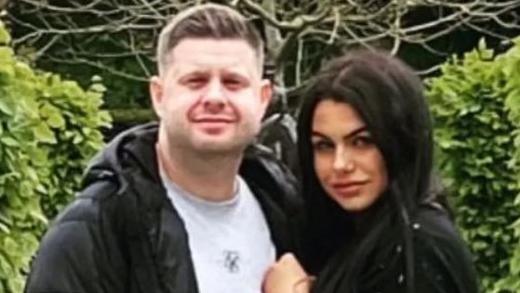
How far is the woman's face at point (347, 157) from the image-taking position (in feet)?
9.11

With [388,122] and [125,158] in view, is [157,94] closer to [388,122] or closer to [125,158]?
[125,158]

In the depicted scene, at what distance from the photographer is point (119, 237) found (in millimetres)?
2629

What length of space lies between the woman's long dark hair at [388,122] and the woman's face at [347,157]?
1cm

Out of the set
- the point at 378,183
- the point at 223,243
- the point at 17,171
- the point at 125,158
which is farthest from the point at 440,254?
the point at 17,171

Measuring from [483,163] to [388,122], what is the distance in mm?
4821

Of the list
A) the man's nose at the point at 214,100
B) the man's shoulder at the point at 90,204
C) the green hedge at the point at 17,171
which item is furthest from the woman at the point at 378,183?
the green hedge at the point at 17,171

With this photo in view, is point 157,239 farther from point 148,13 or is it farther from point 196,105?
point 148,13

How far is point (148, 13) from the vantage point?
38.1 feet

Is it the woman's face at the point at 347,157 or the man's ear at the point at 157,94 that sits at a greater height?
the man's ear at the point at 157,94

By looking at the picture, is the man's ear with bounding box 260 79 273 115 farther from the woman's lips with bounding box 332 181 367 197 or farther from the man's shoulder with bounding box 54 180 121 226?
the man's shoulder with bounding box 54 180 121 226

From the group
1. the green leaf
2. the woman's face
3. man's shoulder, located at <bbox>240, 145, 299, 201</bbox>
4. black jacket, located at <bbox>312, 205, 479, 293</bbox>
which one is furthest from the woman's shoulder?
the green leaf

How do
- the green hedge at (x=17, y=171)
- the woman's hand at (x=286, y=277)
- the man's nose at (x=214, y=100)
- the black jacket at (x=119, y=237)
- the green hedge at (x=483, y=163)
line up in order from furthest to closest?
the green hedge at (x=483, y=163) → the green hedge at (x=17, y=171) → the woman's hand at (x=286, y=277) → the man's nose at (x=214, y=100) → the black jacket at (x=119, y=237)

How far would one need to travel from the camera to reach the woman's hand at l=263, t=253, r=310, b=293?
2789 millimetres

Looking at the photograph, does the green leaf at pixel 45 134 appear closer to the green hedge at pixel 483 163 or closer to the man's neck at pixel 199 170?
the green hedge at pixel 483 163
